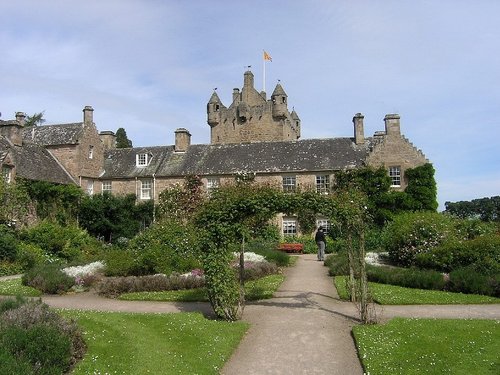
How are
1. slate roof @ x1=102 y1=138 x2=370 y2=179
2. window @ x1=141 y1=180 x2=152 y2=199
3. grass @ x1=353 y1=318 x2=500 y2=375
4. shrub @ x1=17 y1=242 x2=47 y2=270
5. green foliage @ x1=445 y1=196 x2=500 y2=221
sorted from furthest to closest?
green foliage @ x1=445 y1=196 x2=500 y2=221, window @ x1=141 y1=180 x2=152 y2=199, slate roof @ x1=102 y1=138 x2=370 y2=179, shrub @ x1=17 y1=242 x2=47 y2=270, grass @ x1=353 y1=318 x2=500 y2=375

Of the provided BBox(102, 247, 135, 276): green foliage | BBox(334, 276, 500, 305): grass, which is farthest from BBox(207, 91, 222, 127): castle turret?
BBox(334, 276, 500, 305): grass

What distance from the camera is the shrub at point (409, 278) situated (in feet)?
54.9

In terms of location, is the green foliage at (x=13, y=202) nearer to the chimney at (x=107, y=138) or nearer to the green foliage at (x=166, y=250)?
the green foliage at (x=166, y=250)

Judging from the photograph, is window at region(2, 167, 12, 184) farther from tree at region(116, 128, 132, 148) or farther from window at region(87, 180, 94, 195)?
tree at region(116, 128, 132, 148)

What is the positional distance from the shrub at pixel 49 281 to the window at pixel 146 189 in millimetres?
20477

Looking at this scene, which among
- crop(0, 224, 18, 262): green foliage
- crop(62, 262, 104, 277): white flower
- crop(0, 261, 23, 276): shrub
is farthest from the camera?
crop(0, 224, 18, 262): green foliage

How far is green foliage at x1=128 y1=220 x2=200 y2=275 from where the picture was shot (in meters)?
19.2

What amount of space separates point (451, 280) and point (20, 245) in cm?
2096

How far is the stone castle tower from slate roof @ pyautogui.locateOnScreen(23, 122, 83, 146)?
53.6ft

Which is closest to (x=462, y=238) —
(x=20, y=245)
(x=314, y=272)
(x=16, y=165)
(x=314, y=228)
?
(x=314, y=272)

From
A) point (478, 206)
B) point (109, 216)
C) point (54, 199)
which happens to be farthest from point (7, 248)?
point (478, 206)

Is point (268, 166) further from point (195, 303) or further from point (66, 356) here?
point (66, 356)

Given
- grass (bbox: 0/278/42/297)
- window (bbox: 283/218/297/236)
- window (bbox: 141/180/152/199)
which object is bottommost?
grass (bbox: 0/278/42/297)

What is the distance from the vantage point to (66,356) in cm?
846
